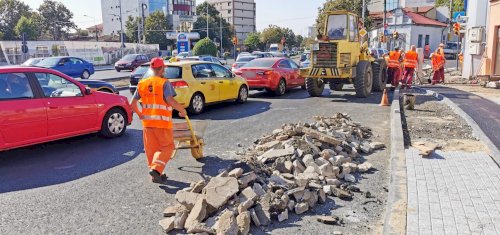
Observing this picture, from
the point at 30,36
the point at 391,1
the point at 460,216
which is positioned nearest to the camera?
the point at 460,216

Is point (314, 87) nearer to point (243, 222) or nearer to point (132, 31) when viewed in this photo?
point (243, 222)

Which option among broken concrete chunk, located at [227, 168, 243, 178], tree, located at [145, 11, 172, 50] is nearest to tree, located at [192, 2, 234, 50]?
tree, located at [145, 11, 172, 50]

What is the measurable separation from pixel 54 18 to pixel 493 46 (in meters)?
96.8

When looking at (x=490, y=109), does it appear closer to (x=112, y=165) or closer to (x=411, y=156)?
(x=411, y=156)

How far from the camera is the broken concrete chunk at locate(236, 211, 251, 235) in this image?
13.3ft

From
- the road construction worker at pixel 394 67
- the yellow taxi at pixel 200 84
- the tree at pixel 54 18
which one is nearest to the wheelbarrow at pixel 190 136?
the yellow taxi at pixel 200 84

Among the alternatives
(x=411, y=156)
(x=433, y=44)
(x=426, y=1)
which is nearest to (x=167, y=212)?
(x=411, y=156)

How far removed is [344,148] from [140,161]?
3.33 meters

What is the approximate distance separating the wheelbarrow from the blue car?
66.9ft

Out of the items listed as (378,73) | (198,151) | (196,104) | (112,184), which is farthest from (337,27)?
(112,184)

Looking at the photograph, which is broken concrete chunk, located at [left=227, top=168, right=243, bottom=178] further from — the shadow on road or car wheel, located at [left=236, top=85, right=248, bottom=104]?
car wheel, located at [left=236, top=85, right=248, bottom=104]

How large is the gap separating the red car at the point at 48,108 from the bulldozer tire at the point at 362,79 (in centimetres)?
833

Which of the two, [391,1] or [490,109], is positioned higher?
[391,1]

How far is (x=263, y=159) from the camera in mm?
6320
